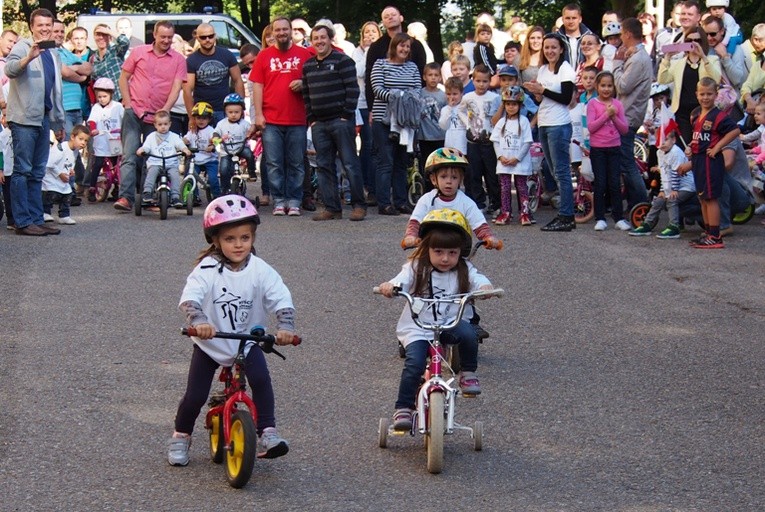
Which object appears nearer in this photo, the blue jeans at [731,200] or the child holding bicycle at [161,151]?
the blue jeans at [731,200]

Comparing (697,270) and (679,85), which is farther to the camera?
(679,85)

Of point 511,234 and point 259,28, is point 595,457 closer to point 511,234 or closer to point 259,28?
point 511,234

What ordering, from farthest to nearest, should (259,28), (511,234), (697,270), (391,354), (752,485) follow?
(259,28), (511,234), (697,270), (391,354), (752,485)

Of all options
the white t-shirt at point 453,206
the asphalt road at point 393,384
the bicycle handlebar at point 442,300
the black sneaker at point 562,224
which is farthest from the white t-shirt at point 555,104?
the bicycle handlebar at point 442,300

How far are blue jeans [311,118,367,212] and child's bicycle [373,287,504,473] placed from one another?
27.9 ft

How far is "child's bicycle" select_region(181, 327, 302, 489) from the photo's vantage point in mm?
6020

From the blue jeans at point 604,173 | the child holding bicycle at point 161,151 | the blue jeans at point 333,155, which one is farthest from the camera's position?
the child holding bicycle at point 161,151

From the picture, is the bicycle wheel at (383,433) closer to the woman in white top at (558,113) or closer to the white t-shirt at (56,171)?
the woman in white top at (558,113)

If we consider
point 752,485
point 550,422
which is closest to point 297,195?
point 550,422

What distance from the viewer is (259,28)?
43656 mm

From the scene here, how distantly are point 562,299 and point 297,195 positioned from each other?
226 inches

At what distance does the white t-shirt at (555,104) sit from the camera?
47.7 feet

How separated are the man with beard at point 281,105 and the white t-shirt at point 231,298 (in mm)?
9363

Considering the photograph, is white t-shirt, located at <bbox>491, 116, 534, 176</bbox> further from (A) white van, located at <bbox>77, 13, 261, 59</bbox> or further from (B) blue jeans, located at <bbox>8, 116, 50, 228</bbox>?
(A) white van, located at <bbox>77, 13, 261, 59</bbox>
